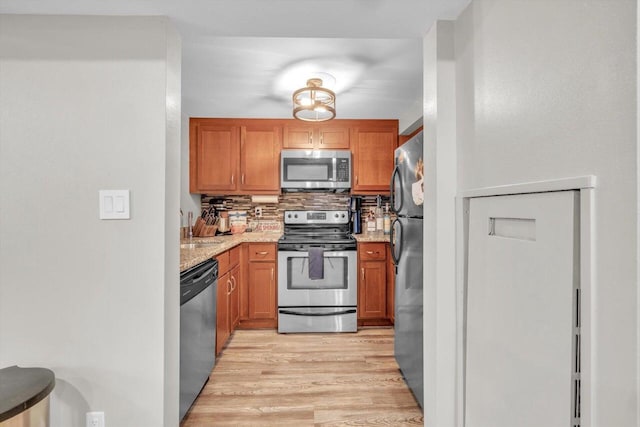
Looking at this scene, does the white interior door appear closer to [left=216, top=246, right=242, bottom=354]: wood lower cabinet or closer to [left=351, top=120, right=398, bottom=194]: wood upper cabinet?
[left=216, top=246, right=242, bottom=354]: wood lower cabinet

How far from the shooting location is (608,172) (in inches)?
27.8

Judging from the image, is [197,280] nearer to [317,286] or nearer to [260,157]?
[317,286]

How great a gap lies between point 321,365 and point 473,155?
74.0 inches

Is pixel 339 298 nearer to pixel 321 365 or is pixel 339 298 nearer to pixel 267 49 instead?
pixel 321 365

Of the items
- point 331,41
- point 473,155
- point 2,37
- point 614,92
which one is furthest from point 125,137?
point 614,92

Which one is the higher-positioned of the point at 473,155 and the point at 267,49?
the point at 267,49

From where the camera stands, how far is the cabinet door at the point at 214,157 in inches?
136

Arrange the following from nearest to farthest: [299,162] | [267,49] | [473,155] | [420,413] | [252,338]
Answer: [473,155]
[420,413]
[267,49]
[252,338]
[299,162]

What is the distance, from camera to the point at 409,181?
2002 mm

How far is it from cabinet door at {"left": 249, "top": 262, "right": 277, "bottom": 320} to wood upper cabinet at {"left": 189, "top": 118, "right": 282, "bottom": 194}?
0.88 meters

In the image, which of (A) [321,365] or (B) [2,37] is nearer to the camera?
(B) [2,37]

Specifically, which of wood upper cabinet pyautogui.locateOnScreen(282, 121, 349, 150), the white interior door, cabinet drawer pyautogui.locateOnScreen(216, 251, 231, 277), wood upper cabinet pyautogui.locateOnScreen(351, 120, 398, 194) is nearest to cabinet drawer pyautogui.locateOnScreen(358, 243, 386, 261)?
wood upper cabinet pyautogui.locateOnScreen(351, 120, 398, 194)

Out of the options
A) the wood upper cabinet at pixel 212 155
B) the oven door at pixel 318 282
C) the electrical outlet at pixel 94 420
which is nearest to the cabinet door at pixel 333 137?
the wood upper cabinet at pixel 212 155

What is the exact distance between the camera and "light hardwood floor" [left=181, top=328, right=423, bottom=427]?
1.80m
